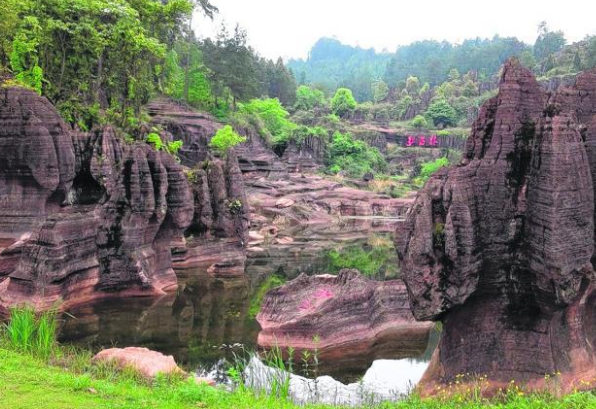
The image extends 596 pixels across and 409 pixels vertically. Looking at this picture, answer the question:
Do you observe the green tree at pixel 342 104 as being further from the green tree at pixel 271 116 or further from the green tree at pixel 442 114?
the green tree at pixel 271 116

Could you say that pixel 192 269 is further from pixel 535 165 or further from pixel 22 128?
pixel 535 165

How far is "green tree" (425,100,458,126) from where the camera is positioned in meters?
94.7

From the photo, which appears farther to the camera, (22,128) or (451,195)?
(22,128)

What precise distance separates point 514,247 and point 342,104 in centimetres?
9105

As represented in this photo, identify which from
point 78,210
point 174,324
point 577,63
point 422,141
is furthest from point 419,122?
point 174,324

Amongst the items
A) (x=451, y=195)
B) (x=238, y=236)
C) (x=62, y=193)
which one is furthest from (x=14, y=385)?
(x=238, y=236)

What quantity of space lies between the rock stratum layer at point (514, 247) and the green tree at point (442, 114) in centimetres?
8637

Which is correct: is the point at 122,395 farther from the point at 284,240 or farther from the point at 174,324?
the point at 284,240

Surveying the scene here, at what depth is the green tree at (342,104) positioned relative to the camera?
99.9m

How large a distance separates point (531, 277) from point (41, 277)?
49.5 ft

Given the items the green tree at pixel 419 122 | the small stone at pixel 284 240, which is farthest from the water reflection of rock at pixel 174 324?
the green tree at pixel 419 122

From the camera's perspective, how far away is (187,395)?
915 cm

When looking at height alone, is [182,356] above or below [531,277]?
below

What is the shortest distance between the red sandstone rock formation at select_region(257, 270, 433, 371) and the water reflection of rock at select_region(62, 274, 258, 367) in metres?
1.19
